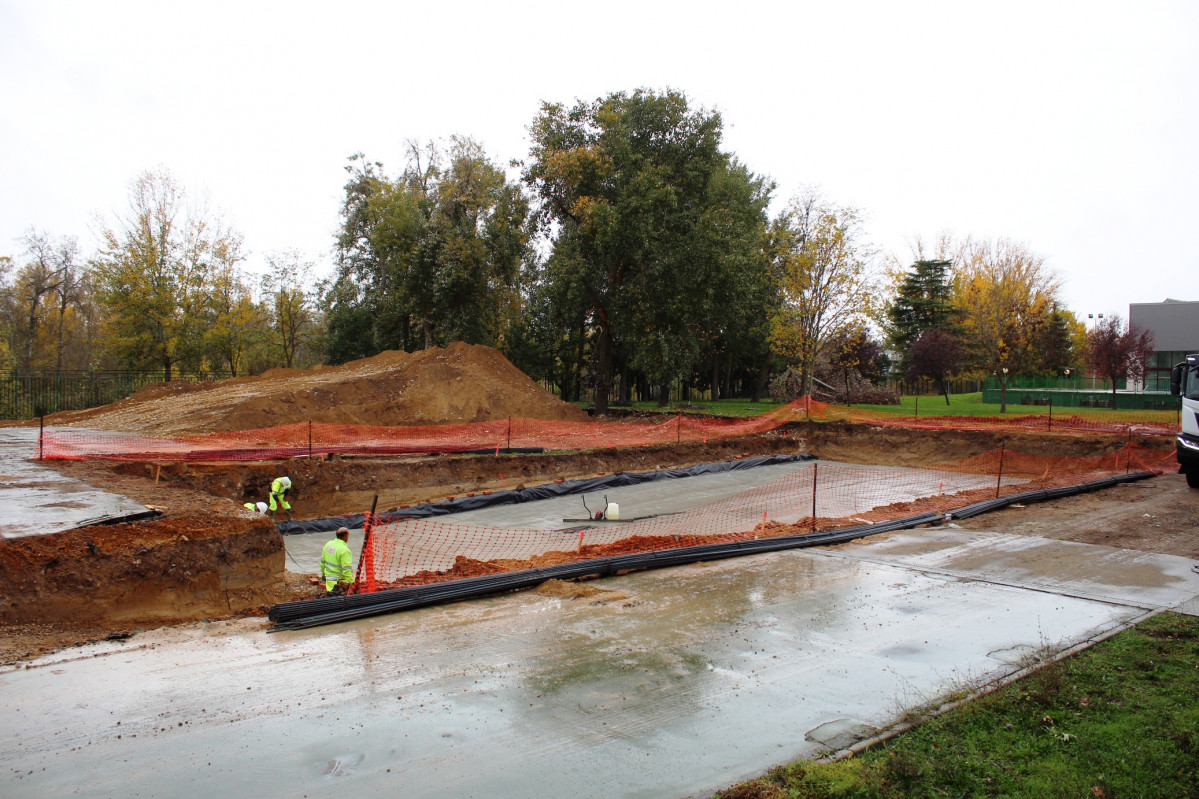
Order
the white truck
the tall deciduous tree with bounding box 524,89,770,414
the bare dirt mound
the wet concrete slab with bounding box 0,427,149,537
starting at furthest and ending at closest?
the tall deciduous tree with bounding box 524,89,770,414 < the bare dirt mound < the white truck < the wet concrete slab with bounding box 0,427,149,537

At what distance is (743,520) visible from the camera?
1288cm

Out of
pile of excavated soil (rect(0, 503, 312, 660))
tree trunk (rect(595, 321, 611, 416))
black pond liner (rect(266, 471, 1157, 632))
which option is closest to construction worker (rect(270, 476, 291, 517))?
pile of excavated soil (rect(0, 503, 312, 660))

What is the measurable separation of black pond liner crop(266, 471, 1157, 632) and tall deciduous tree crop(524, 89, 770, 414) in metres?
16.3

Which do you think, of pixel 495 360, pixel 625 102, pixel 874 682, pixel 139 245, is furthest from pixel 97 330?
pixel 874 682

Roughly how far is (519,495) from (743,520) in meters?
4.98

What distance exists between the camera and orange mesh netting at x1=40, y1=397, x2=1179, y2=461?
53.8 feet

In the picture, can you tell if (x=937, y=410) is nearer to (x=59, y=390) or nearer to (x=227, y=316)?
(x=227, y=316)

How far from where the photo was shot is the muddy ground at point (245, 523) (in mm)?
7465

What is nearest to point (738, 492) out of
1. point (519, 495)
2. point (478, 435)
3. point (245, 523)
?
point (519, 495)

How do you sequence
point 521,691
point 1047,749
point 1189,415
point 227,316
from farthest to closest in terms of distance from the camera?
point 227,316 < point 1189,415 < point 521,691 < point 1047,749

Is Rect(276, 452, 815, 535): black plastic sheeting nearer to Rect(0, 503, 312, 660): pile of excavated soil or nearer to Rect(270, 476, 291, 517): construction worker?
Rect(270, 476, 291, 517): construction worker

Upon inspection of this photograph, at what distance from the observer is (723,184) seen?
35.5 metres

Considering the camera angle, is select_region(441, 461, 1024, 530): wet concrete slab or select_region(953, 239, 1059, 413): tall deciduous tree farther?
select_region(953, 239, 1059, 413): tall deciduous tree

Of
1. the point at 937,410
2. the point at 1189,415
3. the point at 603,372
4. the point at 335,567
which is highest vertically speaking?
the point at 603,372
